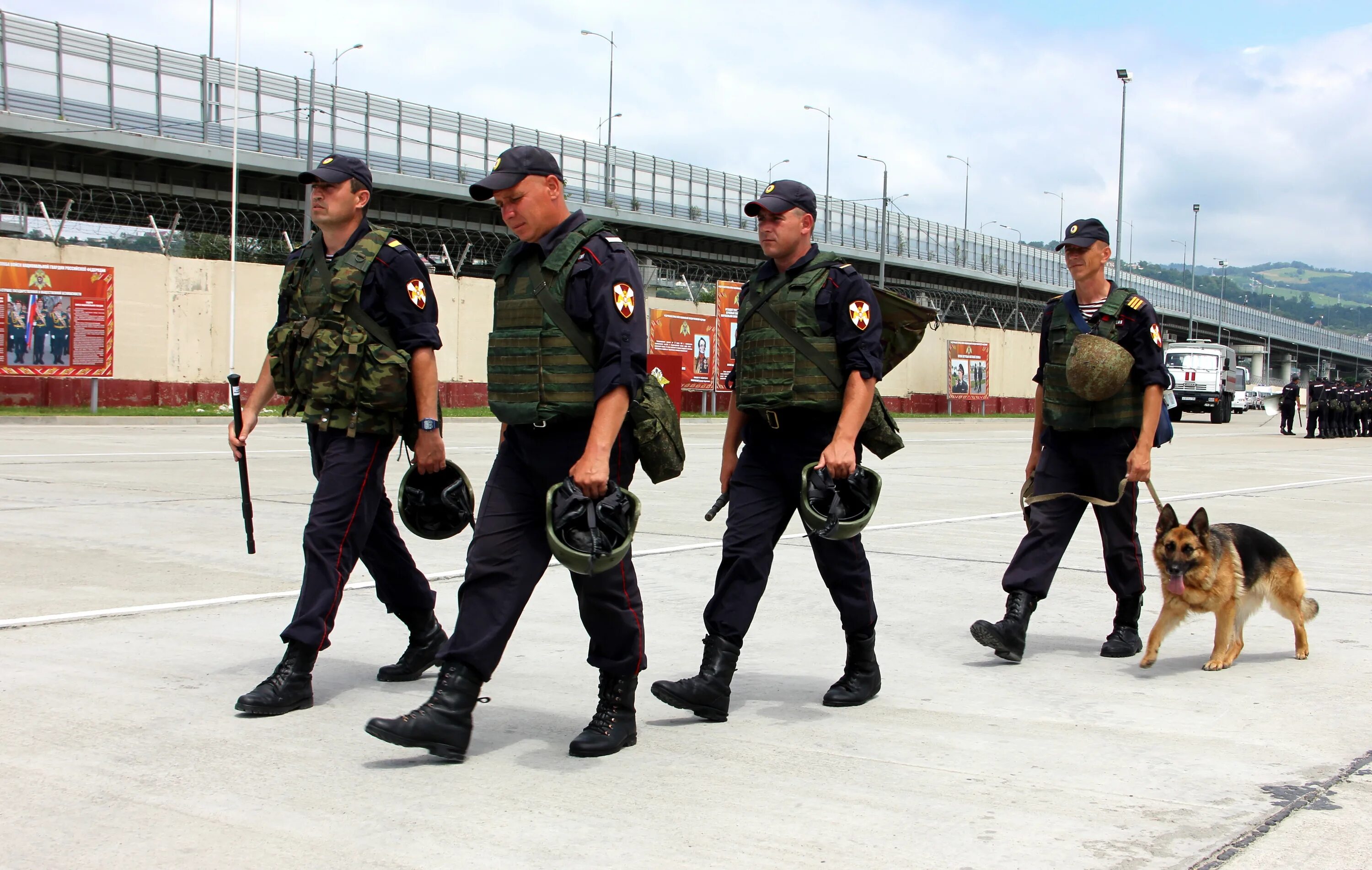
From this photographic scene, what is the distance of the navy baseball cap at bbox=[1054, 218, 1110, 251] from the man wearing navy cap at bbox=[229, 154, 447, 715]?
9.25 feet

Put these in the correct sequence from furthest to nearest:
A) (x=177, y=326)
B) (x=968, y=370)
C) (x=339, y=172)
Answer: (x=968, y=370), (x=177, y=326), (x=339, y=172)

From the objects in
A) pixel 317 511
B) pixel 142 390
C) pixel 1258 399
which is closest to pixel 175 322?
pixel 142 390

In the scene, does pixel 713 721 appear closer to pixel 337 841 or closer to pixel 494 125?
pixel 337 841

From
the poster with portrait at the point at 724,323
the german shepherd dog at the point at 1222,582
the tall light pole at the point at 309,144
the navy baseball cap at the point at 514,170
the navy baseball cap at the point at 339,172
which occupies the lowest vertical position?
the german shepherd dog at the point at 1222,582

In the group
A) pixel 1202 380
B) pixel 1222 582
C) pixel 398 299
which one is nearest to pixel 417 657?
pixel 398 299

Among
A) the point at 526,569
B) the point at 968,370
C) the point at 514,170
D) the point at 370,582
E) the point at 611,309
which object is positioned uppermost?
the point at 968,370

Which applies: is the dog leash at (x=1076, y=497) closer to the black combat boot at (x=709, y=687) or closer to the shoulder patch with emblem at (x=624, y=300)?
the black combat boot at (x=709, y=687)

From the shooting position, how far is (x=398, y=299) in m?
4.79

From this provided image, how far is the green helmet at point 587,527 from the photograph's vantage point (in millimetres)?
3947

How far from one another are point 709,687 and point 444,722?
0.97 m

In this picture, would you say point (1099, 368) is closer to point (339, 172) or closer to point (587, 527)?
point (587, 527)

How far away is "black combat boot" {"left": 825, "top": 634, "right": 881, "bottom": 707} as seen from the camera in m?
4.87

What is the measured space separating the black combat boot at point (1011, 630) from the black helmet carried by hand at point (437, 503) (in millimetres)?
2158

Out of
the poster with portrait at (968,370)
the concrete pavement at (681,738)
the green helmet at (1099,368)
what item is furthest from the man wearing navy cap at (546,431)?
the poster with portrait at (968,370)
